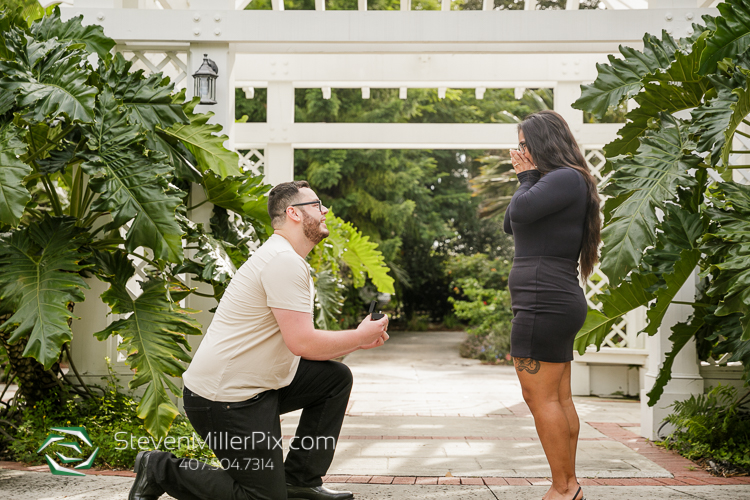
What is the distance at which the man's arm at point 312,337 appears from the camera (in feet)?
8.07

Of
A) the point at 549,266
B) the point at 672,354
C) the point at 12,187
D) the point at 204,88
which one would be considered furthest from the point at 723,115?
the point at 12,187

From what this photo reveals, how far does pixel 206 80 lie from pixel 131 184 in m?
1.31

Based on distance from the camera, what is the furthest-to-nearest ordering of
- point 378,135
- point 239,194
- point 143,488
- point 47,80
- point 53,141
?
point 378,135
point 239,194
point 53,141
point 47,80
point 143,488

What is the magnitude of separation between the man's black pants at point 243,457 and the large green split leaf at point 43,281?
750mm

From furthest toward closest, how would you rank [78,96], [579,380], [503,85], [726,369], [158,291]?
[503,85] < [579,380] < [726,369] < [158,291] < [78,96]

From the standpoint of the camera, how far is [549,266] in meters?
2.75

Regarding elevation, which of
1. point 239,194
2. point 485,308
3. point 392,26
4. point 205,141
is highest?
point 392,26

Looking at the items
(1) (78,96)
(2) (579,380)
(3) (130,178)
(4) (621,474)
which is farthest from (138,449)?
(2) (579,380)

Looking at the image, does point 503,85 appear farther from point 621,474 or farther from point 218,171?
point 621,474

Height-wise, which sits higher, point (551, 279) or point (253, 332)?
point (551, 279)

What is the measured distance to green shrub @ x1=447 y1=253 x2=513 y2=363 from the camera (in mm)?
10891

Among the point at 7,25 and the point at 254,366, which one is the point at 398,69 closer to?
the point at 7,25

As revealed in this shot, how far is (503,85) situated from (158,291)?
546 centimetres

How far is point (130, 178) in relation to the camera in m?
3.38
